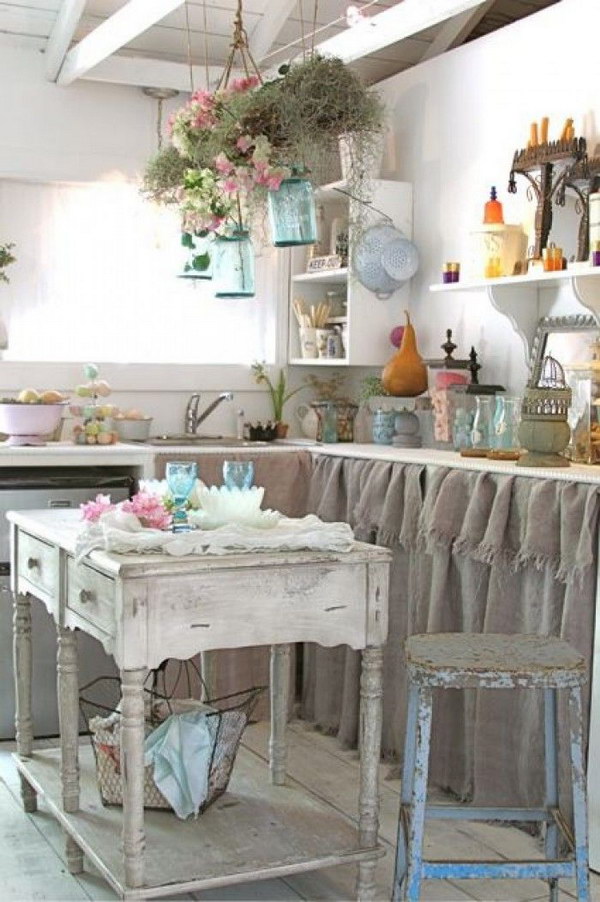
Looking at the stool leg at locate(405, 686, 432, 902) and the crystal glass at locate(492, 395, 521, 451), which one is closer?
the stool leg at locate(405, 686, 432, 902)

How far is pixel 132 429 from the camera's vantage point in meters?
4.95

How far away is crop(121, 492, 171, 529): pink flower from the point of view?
117 inches

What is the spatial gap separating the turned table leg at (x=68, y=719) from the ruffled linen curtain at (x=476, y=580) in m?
1.15

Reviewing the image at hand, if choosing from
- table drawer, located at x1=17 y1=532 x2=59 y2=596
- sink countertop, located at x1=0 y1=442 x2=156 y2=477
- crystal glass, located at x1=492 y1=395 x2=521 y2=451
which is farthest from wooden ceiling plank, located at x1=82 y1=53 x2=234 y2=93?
table drawer, located at x1=17 y1=532 x2=59 y2=596

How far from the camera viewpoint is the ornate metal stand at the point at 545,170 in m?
3.88

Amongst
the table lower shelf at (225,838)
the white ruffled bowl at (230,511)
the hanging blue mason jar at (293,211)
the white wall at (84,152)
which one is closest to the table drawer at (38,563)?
the white ruffled bowl at (230,511)

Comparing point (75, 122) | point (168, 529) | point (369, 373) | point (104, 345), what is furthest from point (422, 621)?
point (75, 122)

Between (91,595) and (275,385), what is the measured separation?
271 cm

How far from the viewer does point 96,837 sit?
3.05m

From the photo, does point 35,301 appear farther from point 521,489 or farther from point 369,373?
point 521,489

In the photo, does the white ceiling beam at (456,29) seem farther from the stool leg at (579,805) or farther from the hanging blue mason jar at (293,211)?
the stool leg at (579,805)

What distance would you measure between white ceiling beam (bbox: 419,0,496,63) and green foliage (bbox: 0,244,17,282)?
1854 millimetres

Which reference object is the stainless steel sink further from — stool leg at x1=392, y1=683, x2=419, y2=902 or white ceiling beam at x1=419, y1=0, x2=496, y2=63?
stool leg at x1=392, y1=683, x2=419, y2=902

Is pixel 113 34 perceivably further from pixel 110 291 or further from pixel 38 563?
pixel 38 563
